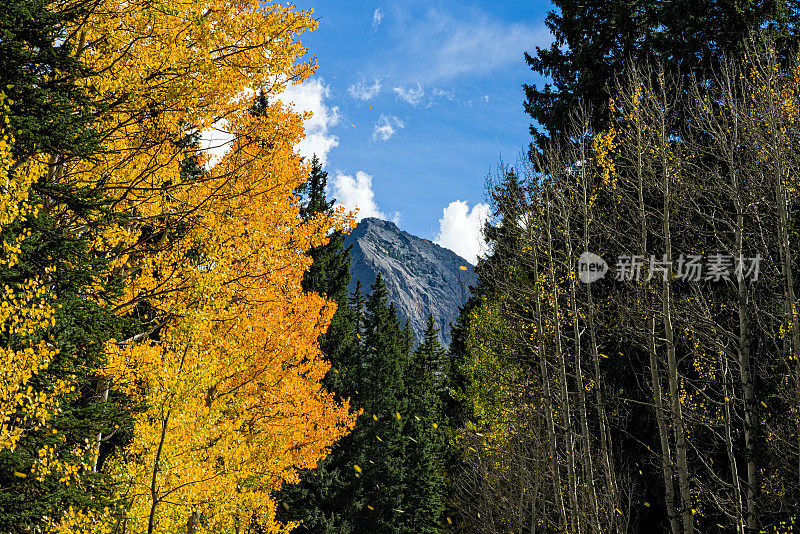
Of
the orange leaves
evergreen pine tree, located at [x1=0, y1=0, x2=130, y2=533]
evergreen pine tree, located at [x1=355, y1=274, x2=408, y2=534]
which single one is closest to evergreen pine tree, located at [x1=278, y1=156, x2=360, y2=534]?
evergreen pine tree, located at [x1=355, y1=274, x2=408, y2=534]

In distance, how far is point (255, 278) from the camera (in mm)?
7961

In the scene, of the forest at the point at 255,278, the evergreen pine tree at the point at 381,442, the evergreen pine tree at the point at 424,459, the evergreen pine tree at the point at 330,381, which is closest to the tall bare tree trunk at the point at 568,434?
the forest at the point at 255,278

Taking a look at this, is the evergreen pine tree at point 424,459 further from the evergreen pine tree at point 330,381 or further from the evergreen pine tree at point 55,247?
the evergreen pine tree at point 55,247

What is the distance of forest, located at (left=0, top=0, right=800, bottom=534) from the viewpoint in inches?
238

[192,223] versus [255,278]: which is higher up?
[192,223]

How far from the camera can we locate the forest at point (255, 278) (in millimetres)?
6043

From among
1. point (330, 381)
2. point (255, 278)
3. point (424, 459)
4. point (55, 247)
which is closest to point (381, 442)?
point (424, 459)

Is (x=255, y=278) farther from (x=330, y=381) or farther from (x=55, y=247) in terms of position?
(x=330, y=381)

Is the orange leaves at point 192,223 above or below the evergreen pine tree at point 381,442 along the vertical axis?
above

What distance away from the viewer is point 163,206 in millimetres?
7633

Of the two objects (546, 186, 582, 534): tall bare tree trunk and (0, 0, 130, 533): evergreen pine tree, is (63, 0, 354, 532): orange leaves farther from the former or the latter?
(546, 186, 582, 534): tall bare tree trunk

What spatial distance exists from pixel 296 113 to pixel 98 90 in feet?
10.3

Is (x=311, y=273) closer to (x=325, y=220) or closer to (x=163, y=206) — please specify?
(x=325, y=220)

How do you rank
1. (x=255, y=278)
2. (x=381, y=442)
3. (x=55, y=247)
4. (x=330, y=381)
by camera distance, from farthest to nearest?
(x=381, y=442), (x=330, y=381), (x=255, y=278), (x=55, y=247)
